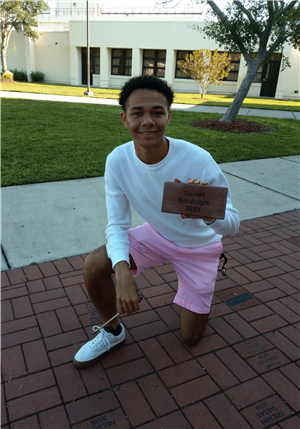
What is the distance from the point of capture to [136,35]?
23062 mm

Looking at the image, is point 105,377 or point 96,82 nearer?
point 105,377

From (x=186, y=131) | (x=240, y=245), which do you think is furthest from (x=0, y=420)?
(x=186, y=131)

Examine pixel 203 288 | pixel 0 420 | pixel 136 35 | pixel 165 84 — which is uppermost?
Answer: pixel 136 35

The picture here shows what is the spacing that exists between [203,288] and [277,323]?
706 mm

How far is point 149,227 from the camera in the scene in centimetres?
238

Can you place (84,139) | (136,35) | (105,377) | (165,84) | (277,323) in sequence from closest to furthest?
1. (105,377)
2. (165,84)
3. (277,323)
4. (84,139)
5. (136,35)

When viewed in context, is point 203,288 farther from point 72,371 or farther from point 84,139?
point 84,139

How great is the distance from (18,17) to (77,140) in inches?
826

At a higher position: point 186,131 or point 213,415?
point 186,131

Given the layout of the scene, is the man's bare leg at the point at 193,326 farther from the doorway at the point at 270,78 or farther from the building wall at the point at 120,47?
the doorway at the point at 270,78

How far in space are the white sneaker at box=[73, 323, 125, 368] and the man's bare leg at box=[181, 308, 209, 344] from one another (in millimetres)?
A: 424

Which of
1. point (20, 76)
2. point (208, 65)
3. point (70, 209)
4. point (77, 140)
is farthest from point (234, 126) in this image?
point (20, 76)

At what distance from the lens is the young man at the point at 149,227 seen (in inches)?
80.7

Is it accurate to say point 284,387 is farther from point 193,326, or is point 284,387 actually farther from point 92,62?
point 92,62
